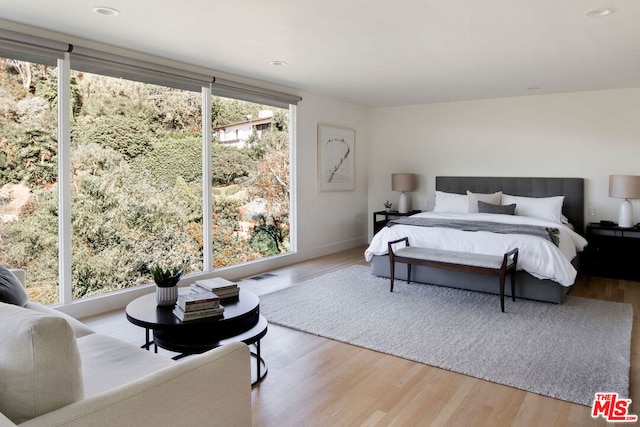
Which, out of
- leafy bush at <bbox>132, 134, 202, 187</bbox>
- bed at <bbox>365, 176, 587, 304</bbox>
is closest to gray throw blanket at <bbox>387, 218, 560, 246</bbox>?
bed at <bbox>365, 176, 587, 304</bbox>

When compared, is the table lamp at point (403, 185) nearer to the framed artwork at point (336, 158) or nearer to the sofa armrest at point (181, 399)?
the framed artwork at point (336, 158)

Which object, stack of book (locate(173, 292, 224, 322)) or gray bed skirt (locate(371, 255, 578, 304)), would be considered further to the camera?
gray bed skirt (locate(371, 255, 578, 304))

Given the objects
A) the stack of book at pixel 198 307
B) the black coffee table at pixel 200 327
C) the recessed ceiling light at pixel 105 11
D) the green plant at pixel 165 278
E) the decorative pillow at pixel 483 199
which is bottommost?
the black coffee table at pixel 200 327

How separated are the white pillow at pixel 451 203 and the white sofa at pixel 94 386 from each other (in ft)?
16.3

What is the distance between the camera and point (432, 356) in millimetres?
2926

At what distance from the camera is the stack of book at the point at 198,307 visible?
234 centimetres

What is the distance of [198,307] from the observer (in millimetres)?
2371

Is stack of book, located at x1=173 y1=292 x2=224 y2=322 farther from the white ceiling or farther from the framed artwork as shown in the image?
the framed artwork

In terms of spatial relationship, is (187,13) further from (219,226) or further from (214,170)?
(219,226)

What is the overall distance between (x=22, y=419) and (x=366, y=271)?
4.47 m

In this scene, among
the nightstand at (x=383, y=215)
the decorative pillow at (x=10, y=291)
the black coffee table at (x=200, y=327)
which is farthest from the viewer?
the nightstand at (x=383, y=215)

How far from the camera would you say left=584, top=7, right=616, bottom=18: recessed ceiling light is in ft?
9.46

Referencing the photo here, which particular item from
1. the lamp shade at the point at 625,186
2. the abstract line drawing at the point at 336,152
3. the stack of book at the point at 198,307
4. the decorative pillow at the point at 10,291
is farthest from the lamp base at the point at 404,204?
the decorative pillow at the point at 10,291

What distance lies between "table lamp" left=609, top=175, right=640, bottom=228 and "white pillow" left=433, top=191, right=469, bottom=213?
1.68 m
